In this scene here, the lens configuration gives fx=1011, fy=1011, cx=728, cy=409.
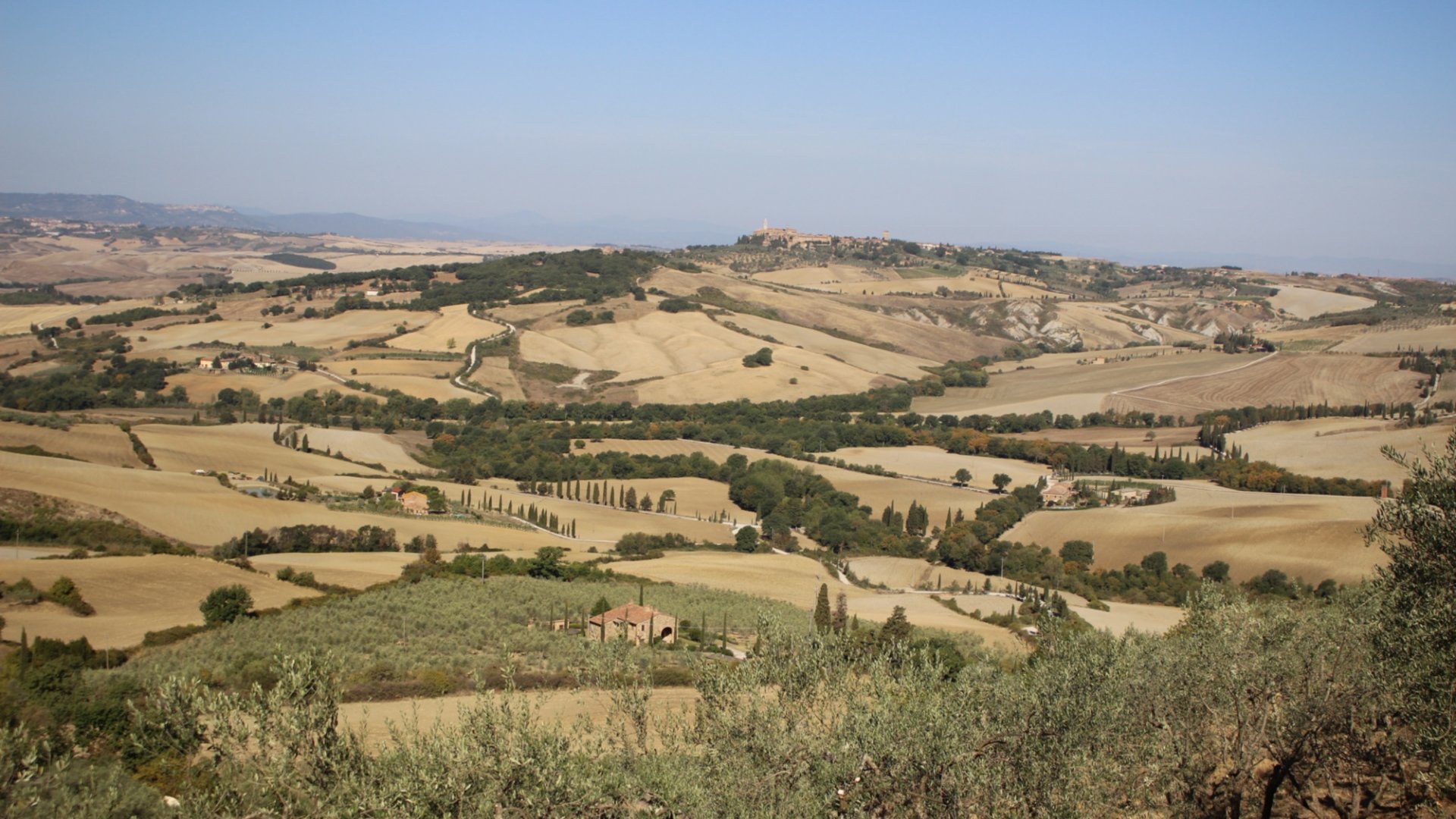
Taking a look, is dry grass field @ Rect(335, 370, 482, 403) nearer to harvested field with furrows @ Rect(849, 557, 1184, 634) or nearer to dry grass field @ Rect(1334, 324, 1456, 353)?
harvested field with furrows @ Rect(849, 557, 1184, 634)

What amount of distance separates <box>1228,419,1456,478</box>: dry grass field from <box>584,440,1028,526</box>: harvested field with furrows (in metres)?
19.0

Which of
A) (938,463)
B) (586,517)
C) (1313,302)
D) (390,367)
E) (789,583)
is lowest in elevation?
(586,517)

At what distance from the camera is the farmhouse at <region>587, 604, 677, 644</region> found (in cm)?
3469

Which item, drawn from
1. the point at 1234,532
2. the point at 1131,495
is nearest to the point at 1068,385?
the point at 1131,495

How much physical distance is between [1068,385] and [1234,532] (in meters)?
55.6

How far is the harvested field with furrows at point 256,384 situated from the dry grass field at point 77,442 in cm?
2498

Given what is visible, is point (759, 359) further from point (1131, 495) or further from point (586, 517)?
point (586, 517)

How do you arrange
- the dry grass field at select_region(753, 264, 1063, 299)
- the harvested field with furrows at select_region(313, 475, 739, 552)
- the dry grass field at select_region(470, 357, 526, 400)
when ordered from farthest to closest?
the dry grass field at select_region(753, 264, 1063, 299) → the dry grass field at select_region(470, 357, 526, 400) → the harvested field with furrows at select_region(313, 475, 739, 552)

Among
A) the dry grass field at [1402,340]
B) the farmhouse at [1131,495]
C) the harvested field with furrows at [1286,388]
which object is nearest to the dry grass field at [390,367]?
the farmhouse at [1131,495]

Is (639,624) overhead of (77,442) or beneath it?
beneath

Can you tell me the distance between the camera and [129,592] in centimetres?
3475

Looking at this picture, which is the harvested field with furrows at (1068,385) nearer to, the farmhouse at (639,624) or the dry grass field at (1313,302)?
the dry grass field at (1313,302)

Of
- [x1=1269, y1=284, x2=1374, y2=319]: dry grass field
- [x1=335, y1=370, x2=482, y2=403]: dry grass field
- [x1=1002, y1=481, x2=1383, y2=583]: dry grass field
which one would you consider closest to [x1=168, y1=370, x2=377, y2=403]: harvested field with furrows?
[x1=335, y1=370, x2=482, y2=403]: dry grass field

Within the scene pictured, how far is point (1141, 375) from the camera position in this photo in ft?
369
